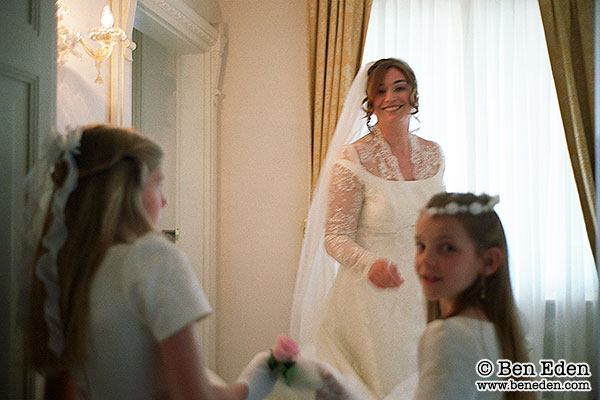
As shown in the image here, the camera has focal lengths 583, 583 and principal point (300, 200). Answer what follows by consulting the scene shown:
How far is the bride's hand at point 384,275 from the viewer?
169 centimetres

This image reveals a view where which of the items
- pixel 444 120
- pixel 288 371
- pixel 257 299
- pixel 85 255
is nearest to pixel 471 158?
pixel 444 120

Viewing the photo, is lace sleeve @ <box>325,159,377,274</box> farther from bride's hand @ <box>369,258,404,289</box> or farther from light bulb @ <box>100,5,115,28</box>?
light bulb @ <box>100,5,115,28</box>

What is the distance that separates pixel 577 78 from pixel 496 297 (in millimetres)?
2603

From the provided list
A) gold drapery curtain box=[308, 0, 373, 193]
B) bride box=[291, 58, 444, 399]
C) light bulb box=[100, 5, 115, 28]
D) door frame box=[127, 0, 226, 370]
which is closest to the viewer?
bride box=[291, 58, 444, 399]

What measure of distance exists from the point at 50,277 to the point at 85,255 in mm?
82

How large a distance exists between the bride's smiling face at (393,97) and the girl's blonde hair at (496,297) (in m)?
1.15

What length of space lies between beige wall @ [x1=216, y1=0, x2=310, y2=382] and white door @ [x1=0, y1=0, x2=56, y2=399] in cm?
231

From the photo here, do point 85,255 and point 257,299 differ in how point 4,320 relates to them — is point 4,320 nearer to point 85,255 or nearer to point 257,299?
point 85,255

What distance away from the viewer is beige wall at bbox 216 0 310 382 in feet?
11.8

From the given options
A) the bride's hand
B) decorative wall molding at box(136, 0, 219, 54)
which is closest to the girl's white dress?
the bride's hand

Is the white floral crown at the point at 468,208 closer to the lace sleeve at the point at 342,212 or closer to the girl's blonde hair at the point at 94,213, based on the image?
the girl's blonde hair at the point at 94,213

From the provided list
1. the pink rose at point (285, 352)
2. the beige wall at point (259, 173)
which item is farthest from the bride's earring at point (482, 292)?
the beige wall at point (259, 173)

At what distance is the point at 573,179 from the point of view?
3270 millimetres

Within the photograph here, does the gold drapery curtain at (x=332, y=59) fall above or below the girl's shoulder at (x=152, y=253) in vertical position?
above
